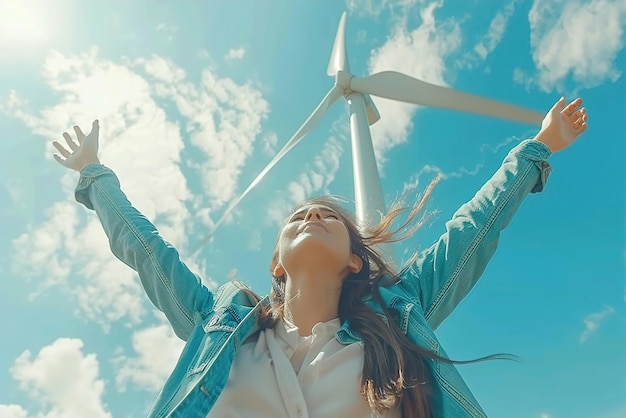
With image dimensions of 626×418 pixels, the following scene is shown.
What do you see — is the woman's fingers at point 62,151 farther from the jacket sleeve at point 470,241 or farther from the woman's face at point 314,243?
the jacket sleeve at point 470,241

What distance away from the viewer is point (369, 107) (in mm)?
16594

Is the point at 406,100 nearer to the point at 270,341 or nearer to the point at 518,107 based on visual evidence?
the point at 518,107

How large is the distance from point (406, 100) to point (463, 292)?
33.9 ft

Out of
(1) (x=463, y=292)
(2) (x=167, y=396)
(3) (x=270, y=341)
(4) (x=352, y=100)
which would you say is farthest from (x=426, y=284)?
(4) (x=352, y=100)

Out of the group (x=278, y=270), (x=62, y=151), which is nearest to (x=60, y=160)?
(x=62, y=151)

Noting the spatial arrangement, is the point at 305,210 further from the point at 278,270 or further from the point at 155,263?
the point at 155,263

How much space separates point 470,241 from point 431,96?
9814mm

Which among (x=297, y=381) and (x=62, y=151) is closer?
(x=297, y=381)

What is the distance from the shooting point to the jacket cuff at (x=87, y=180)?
4.48 metres

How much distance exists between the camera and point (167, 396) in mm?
3258

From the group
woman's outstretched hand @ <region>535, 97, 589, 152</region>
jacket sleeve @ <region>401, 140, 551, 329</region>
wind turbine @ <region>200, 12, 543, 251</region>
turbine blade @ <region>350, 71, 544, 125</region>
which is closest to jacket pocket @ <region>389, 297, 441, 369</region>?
jacket sleeve @ <region>401, 140, 551, 329</region>

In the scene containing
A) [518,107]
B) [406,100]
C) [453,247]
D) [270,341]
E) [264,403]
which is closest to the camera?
[264,403]

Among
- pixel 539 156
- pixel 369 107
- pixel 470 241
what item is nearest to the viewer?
pixel 470 241

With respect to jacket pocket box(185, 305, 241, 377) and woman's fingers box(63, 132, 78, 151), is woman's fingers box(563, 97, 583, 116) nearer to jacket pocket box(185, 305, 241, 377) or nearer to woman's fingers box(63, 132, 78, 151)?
jacket pocket box(185, 305, 241, 377)
